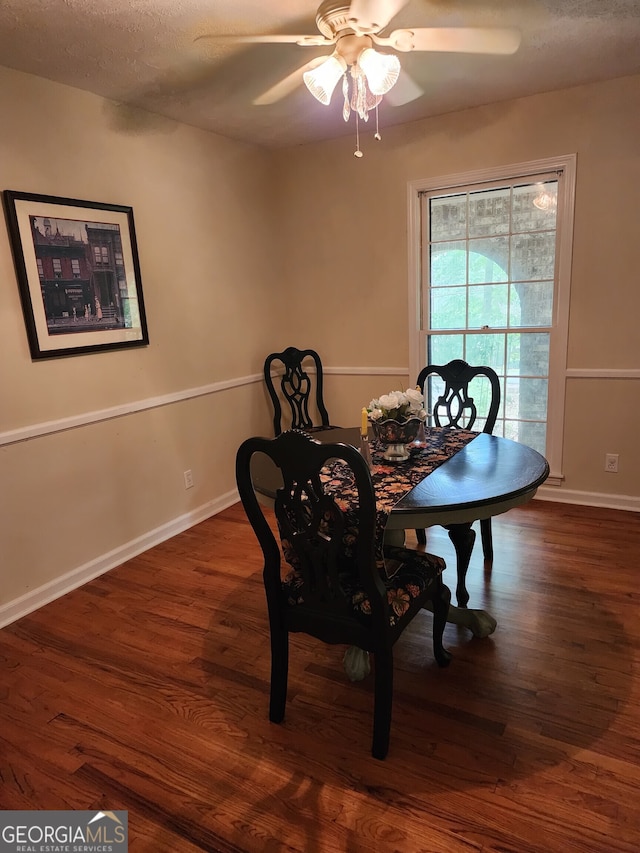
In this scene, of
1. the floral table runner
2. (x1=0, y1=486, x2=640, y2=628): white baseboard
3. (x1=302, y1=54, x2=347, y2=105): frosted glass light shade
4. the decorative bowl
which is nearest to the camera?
the floral table runner

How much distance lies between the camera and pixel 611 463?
131 inches

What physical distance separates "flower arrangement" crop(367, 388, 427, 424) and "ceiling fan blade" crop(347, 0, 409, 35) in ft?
4.34

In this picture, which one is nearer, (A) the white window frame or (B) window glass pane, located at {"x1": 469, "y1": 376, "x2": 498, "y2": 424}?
(A) the white window frame

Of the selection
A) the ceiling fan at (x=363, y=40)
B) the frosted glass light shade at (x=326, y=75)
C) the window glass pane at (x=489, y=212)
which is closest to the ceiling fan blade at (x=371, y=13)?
the ceiling fan at (x=363, y=40)

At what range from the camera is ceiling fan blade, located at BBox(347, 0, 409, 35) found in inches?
70.8

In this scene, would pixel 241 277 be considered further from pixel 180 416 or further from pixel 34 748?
pixel 34 748

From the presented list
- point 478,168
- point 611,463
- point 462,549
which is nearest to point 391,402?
point 462,549

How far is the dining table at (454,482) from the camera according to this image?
1.68 meters

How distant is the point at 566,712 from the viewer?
178 cm

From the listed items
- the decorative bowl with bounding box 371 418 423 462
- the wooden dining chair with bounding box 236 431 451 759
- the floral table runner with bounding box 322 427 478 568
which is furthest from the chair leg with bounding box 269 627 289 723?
the decorative bowl with bounding box 371 418 423 462

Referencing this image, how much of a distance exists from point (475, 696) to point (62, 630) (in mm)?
1795

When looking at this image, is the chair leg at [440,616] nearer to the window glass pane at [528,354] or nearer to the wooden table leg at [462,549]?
the wooden table leg at [462,549]

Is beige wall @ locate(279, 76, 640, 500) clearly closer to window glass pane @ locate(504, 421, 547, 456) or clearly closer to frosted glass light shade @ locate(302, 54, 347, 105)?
window glass pane @ locate(504, 421, 547, 456)

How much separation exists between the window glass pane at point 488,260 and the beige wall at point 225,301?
442 millimetres
